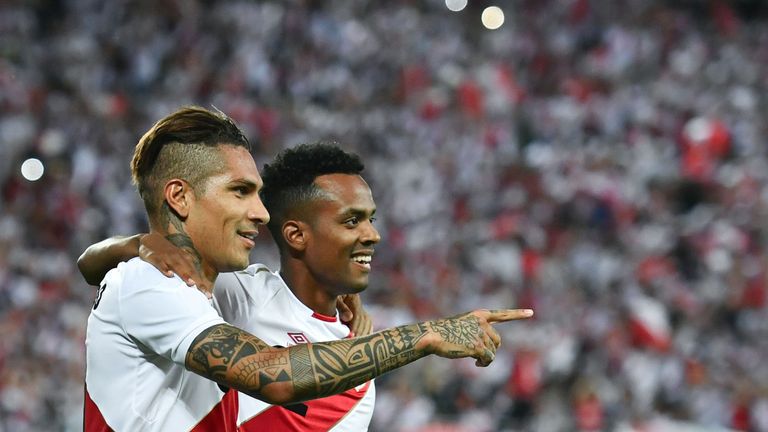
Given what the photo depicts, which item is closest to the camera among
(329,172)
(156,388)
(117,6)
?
(156,388)

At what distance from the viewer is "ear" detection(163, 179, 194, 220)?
8.73 feet

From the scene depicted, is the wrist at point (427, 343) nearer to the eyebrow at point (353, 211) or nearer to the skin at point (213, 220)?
the skin at point (213, 220)

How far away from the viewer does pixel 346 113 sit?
500 inches

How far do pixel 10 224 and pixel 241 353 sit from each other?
9.28m

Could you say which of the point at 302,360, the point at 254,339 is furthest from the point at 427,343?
the point at 254,339

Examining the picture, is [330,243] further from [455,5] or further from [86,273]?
[455,5]

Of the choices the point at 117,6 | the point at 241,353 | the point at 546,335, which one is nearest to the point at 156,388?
the point at 241,353

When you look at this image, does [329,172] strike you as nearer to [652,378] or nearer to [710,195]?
[652,378]

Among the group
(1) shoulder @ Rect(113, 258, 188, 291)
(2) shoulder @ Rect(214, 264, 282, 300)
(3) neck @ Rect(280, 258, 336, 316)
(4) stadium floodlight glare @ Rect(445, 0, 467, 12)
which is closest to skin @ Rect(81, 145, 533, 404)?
(1) shoulder @ Rect(113, 258, 188, 291)

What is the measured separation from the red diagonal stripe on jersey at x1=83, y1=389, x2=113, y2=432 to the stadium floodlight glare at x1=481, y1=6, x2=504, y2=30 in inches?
481

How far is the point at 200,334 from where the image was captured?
2.39 meters

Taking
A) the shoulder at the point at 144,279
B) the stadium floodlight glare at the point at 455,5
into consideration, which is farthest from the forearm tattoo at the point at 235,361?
the stadium floodlight glare at the point at 455,5

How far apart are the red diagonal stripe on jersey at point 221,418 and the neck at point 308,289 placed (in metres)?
0.70

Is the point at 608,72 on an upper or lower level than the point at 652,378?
upper
